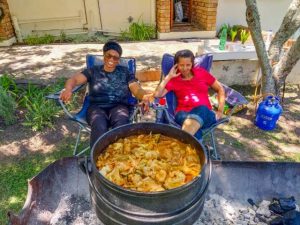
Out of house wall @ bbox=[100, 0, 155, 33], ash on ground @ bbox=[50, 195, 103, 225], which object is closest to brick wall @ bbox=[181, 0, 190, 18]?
house wall @ bbox=[100, 0, 155, 33]

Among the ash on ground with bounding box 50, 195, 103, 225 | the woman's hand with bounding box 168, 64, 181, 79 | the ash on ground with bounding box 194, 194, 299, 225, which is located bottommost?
the ash on ground with bounding box 194, 194, 299, 225

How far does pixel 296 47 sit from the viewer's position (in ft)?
12.9

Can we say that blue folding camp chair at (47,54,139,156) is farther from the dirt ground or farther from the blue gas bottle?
the blue gas bottle

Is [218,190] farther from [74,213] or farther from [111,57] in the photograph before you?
[111,57]

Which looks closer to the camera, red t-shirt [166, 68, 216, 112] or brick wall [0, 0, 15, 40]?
red t-shirt [166, 68, 216, 112]

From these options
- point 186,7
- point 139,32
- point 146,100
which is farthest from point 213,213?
point 186,7

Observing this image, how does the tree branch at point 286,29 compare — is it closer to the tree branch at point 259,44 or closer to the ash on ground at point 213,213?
the tree branch at point 259,44

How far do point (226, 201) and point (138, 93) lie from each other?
4.70ft

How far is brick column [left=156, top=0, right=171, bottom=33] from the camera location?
22.1 ft

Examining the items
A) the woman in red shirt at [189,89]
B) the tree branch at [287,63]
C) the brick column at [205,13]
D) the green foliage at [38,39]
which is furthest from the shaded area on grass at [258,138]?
the green foliage at [38,39]

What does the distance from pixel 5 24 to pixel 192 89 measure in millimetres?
5603

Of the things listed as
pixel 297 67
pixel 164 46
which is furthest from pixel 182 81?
pixel 164 46

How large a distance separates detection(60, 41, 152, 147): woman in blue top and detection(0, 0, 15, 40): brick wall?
15.4 feet

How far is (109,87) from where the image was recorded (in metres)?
3.19
